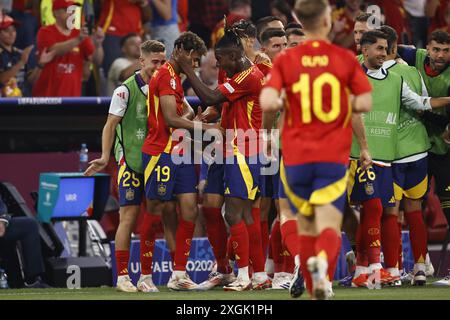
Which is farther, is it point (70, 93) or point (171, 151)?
point (70, 93)

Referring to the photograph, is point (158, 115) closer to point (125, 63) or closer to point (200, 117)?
point (200, 117)

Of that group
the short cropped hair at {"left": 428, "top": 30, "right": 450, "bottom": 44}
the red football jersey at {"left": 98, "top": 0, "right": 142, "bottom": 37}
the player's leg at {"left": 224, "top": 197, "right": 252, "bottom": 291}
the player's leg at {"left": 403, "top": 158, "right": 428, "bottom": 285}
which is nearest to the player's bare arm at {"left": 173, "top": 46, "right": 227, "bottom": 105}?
the player's leg at {"left": 224, "top": 197, "right": 252, "bottom": 291}

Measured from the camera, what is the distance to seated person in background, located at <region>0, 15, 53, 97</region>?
15.9 metres

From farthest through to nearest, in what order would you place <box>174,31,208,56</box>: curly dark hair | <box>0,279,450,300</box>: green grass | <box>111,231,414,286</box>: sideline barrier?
<box>111,231,414,286</box>: sideline barrier < <box>174,31,208,56</box>: curly dark hair < <box>0,279,450,300</box>: green grass

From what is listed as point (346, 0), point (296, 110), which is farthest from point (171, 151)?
point (346, 0)

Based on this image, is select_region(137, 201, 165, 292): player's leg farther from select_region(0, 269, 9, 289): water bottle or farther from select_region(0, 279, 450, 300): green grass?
select_region(0, 269, 9, 289): water bottle

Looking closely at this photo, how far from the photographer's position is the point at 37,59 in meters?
16.6

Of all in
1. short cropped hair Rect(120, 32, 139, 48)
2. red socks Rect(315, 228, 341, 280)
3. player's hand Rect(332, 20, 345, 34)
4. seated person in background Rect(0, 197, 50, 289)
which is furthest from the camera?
player's hand Rect(332, 20, 345, 34)

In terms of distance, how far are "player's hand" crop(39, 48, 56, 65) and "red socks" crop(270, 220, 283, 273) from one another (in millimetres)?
4564

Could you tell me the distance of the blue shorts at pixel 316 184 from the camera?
30.6ft
